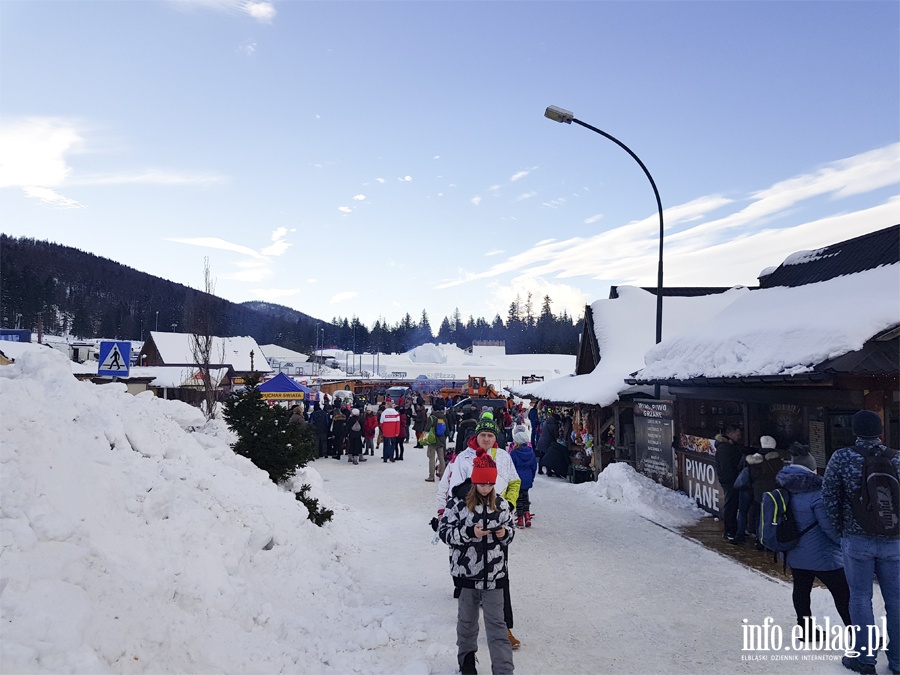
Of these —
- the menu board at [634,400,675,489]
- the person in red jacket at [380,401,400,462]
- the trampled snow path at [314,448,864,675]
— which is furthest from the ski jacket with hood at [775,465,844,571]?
the person in red jacket at [380,401,400,462]

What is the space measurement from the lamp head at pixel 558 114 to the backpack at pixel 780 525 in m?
9.08

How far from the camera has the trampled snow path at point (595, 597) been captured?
186 inches

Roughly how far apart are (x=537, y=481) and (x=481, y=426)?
34.1 ft

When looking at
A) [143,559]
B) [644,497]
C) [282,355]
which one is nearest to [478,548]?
[143,559]

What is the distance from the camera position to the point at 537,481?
50.1 feet

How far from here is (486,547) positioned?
4.14 m

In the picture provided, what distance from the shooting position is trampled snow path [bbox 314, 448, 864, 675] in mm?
4723

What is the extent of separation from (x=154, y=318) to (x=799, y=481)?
13638 centimetres

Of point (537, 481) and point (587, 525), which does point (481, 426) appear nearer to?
point (587, 525)

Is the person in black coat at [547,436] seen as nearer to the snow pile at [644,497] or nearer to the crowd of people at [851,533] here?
the snow pile at [644,497]

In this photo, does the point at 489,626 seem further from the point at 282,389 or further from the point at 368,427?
the point at 282,389

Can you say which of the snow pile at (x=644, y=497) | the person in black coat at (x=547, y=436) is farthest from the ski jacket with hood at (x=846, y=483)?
the person in black coat at (x=547, y=436)

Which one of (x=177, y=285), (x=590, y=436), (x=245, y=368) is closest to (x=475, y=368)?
(x=245, y=368)

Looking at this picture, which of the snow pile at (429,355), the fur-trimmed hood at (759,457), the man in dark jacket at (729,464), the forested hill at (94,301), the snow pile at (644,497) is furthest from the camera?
the snow pile at (429,355)
